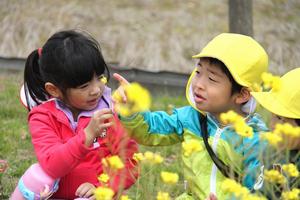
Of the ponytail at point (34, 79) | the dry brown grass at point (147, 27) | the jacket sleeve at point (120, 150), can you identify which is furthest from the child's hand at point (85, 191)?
the dry brown grass at point (147, 27)

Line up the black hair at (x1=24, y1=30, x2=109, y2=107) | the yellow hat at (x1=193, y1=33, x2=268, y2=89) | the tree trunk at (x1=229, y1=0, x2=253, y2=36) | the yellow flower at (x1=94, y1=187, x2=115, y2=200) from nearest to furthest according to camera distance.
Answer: the yellow flower at (x1=94, y1=187, x2=115, y2=200)
the yellow hat at (x1=193, y1=33, x2=268, y2=89)
the black hair at (x1=24, y1=30, x2=109, y2=107)
the tree trunk at (x1=229, y1=0, x2=253, y2=36)

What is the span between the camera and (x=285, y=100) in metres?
2.52

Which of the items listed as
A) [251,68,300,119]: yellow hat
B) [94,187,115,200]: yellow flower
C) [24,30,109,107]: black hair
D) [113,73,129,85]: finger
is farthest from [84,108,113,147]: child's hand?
[94,187,115,200]: yellow flower

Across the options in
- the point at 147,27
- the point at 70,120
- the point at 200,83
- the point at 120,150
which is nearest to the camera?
the point at 120,150

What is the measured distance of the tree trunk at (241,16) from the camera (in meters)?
6.16

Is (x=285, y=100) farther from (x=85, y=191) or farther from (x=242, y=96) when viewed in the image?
(x=85, y=191)

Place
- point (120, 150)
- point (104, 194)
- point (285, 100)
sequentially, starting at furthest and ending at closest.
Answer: point (285, 100) < point (120, 150) < point (104, 194)

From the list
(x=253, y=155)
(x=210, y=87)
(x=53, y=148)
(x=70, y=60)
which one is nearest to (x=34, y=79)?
(x=70, y=60)

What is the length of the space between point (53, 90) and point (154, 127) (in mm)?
474

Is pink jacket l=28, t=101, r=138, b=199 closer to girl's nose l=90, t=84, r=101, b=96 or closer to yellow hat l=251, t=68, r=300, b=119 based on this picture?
girl's nose l=90, t=84, r=101, b=96

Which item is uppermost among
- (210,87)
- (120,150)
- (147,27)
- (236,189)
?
(236,189)

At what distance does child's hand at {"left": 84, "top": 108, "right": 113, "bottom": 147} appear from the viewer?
2.52 meters

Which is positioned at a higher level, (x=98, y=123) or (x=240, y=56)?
(x=240, y=56)

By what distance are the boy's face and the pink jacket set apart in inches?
14.0
